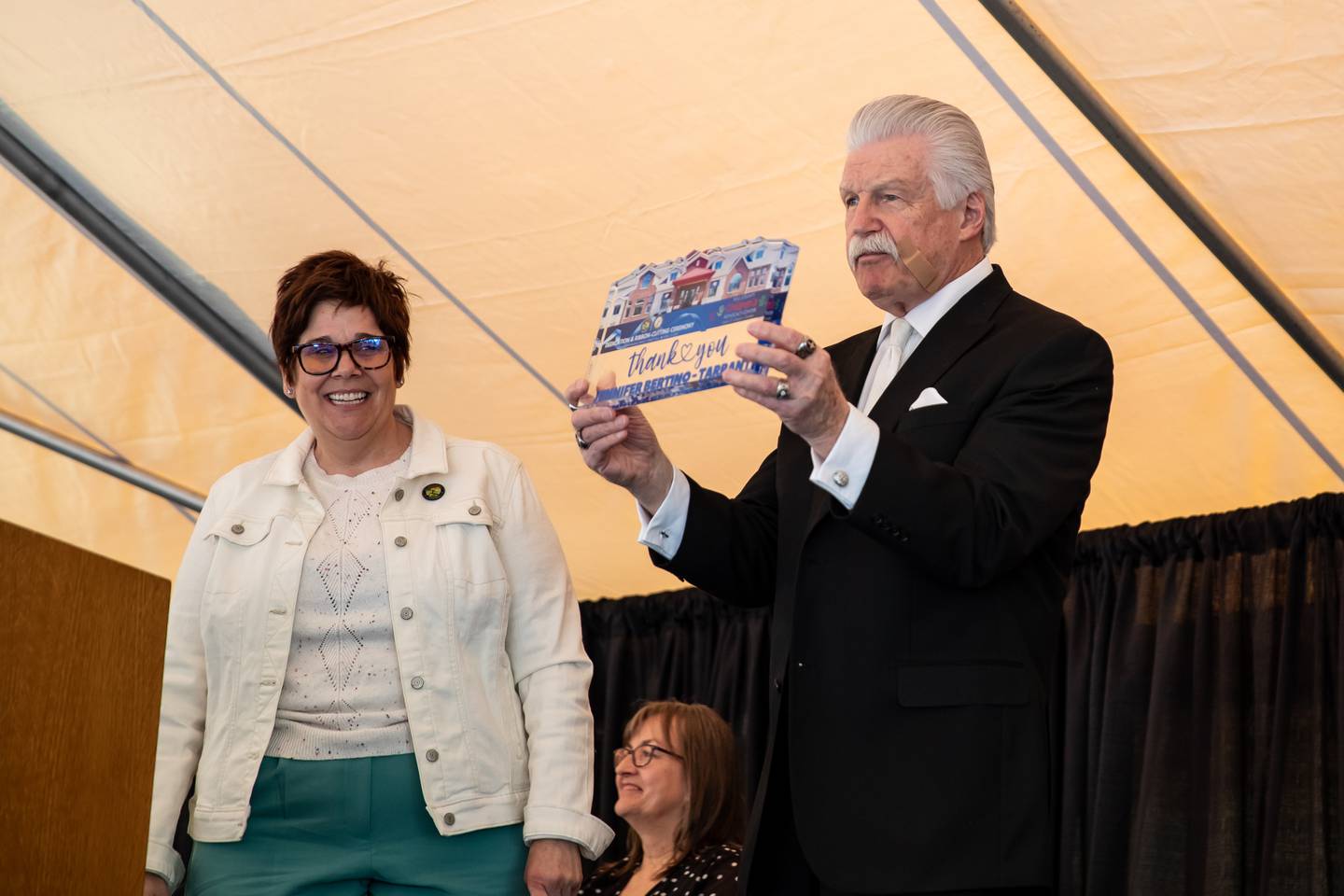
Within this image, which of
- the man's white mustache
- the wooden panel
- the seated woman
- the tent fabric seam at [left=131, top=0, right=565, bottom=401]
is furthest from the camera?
the seated woman

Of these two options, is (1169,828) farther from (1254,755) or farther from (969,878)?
(969,878)

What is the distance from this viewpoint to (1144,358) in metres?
3.30

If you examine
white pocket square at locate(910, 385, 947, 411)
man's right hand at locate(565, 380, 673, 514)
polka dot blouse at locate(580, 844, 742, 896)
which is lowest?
polka dot blouse at locate(580, 844, 742, 896)

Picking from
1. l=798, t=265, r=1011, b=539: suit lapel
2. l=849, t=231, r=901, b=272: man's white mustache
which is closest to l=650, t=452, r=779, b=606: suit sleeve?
l=798, t=265, r=1011, b=539: suit lapel

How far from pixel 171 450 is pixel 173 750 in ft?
8.36

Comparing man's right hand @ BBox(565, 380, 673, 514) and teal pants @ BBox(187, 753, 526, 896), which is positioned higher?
man's right hand @ BBox(565, 380, 673, 514)

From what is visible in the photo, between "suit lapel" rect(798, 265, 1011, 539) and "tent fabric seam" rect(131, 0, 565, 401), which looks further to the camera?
"tent fabric seam" rect(131, 0, 565, 401)

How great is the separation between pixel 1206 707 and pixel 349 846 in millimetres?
1910

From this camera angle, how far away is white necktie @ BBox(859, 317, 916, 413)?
6.96 ft

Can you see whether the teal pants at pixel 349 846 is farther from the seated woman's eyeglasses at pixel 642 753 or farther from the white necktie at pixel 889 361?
the seated woman's eyeglasses at pixel 642 753

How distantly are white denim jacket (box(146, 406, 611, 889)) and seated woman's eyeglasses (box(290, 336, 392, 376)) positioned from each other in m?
0.14

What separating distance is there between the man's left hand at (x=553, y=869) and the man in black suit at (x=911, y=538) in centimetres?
46

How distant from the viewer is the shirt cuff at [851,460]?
180 centimetres

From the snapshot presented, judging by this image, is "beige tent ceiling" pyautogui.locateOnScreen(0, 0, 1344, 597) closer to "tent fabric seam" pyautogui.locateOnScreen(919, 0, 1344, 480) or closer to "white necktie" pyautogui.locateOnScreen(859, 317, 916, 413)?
"tent fabric seam" pyautogui.locateOnScreen(919, 0, 1344, 480)
